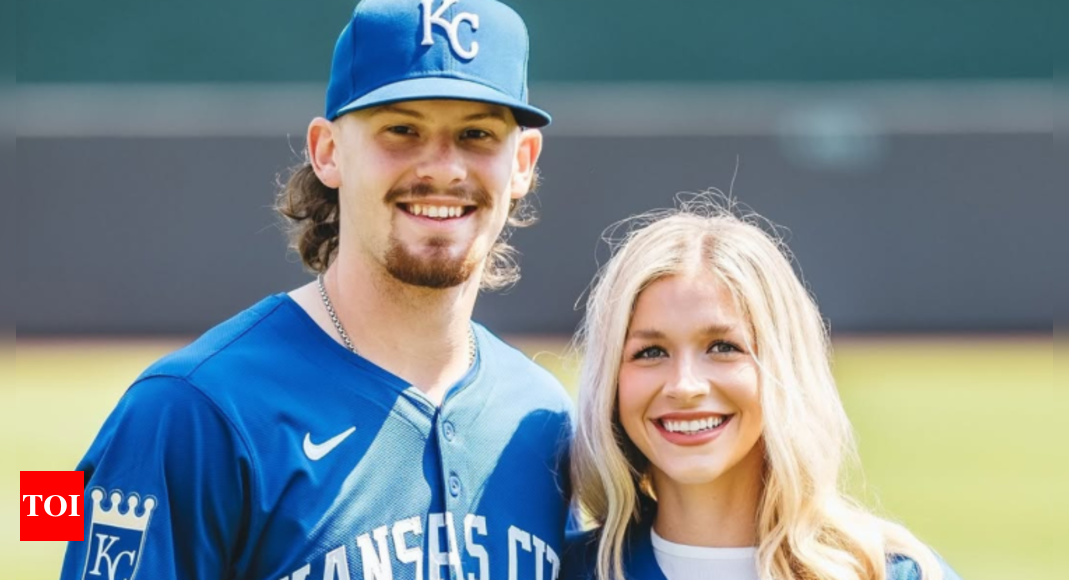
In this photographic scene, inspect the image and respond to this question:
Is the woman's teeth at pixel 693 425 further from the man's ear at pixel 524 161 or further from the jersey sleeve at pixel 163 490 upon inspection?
the jersey sleeve at pixel 163 490

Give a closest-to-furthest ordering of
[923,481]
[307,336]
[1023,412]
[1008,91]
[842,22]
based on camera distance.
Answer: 1. [307,336]
2. [923,481]
3. [1023,412]
4. [1008,91]
5. [842,22]

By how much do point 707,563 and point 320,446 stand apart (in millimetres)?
872

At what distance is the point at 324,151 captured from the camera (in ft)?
11.4

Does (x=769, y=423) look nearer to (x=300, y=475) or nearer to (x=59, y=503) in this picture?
(x=300, y=475)

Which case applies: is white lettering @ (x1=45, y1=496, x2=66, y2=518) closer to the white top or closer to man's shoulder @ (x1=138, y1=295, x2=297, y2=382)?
man's shoulder @ (x1=138, y1=295, x2=297, y2=382)

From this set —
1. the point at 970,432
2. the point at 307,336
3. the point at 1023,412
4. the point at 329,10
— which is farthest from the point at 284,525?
the point at 329,10

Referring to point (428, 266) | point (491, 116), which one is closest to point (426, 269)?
point (428, 266)

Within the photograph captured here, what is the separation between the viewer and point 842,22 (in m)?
21.9

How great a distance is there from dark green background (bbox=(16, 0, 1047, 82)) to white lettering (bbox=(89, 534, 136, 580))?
18.2 metres

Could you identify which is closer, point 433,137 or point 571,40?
point 433,137

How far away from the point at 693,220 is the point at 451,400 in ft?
2.31

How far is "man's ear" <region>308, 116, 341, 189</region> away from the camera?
3.42 m

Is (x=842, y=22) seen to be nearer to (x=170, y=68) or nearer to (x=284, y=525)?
(x=170, y=68)

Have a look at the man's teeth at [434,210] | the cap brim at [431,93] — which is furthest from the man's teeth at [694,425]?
the cap brim at [431,93]
